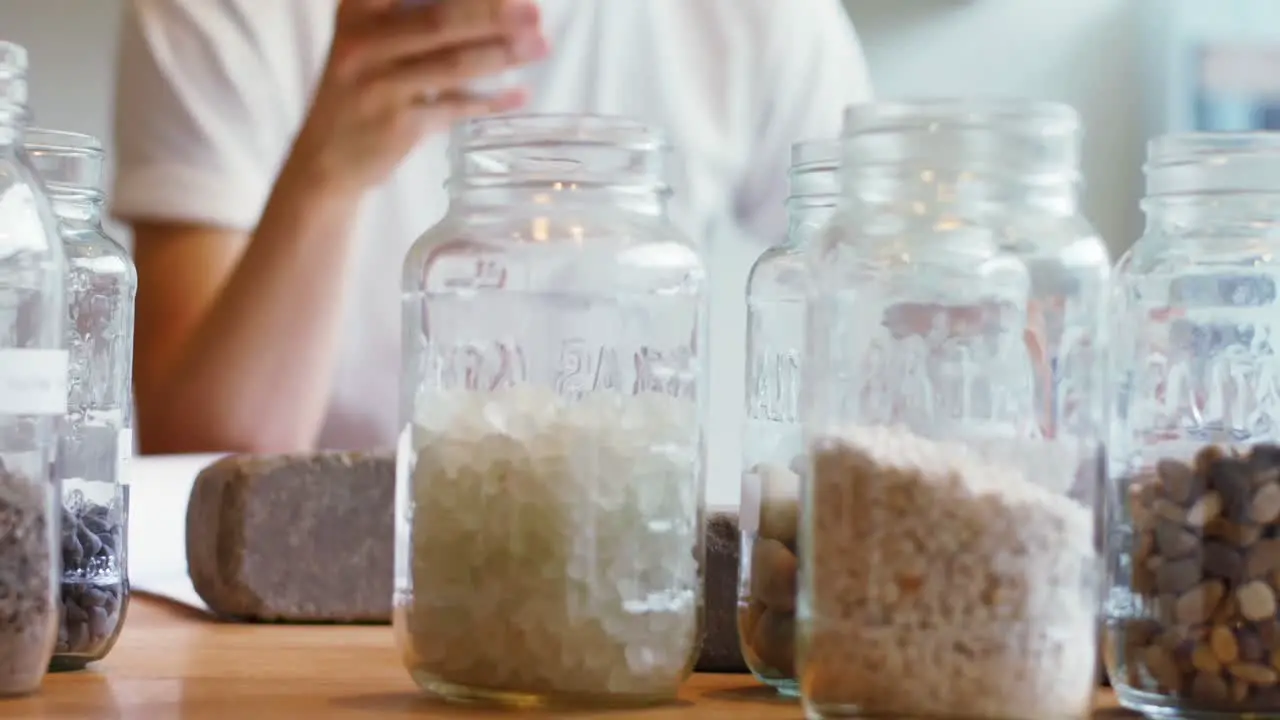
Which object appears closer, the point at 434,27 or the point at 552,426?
the point at 552,426

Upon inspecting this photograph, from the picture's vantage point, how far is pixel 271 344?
1.31 meters

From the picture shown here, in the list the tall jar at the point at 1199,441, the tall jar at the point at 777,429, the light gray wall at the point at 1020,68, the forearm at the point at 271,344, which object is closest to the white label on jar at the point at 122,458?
the tall jar at the point at 777,429

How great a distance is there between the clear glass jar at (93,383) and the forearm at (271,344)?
64cm

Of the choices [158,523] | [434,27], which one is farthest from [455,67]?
[158,523]

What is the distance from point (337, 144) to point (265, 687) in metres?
0.72

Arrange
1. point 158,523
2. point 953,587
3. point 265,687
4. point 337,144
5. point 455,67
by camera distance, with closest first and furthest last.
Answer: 1. point 953,587
2. point 265,687
3. point 158,523
4. point 455,67
5. point 337,144

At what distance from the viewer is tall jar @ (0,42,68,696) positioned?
1.52 ft

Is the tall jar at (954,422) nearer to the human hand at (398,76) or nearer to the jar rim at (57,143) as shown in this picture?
the jar rim at (57,143)

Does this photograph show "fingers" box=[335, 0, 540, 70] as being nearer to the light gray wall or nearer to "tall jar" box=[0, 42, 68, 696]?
"tall jar" box=[0, 42, 68, 696]

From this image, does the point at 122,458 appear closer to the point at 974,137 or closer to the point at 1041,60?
the point at 974,137

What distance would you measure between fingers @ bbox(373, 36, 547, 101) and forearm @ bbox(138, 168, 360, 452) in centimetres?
18

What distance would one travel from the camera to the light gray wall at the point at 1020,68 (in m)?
2.03

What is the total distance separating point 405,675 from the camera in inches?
21.4

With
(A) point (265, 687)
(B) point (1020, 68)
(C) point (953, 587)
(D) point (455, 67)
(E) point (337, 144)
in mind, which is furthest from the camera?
(B) point (1020, 68)
